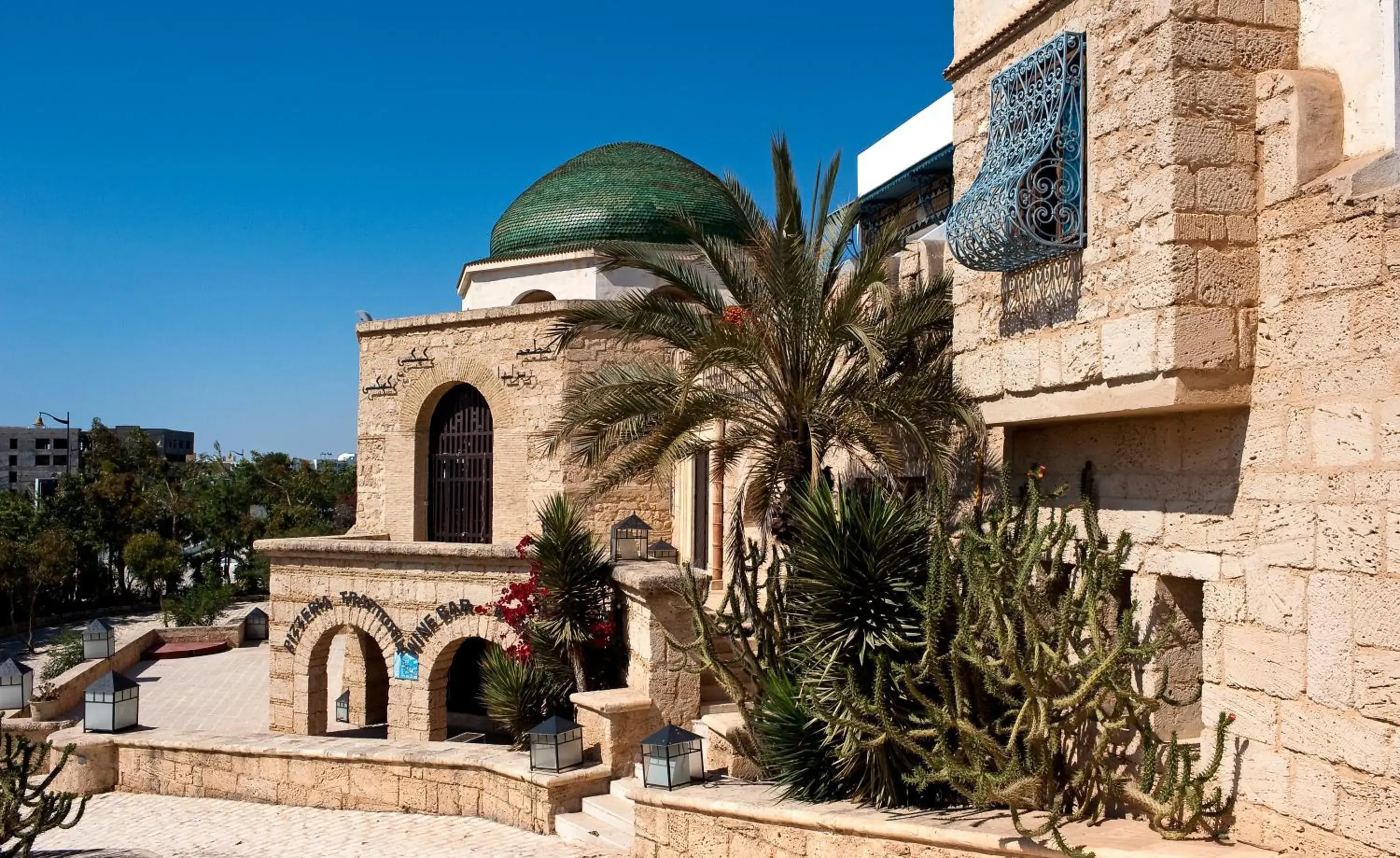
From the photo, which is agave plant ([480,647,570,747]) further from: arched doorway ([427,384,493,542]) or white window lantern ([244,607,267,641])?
white window lantern ([244,607,267,641])

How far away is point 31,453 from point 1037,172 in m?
76.4

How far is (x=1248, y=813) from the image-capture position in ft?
15.7

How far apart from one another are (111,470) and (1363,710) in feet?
115

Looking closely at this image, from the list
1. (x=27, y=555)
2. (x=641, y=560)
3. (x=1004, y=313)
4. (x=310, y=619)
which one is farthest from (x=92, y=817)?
(x=27, y=555)

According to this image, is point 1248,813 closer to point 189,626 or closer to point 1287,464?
point 1287,464

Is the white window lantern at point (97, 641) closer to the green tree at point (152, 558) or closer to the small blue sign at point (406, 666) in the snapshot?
the small blue sign at point (406, 666)

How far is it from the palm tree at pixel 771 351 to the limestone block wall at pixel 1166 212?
233cm

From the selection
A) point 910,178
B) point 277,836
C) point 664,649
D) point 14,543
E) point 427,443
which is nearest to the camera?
point 277,836

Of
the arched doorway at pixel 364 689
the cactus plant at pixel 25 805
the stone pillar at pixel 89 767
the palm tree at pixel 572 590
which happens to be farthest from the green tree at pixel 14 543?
the palm tree at pixel 572 590

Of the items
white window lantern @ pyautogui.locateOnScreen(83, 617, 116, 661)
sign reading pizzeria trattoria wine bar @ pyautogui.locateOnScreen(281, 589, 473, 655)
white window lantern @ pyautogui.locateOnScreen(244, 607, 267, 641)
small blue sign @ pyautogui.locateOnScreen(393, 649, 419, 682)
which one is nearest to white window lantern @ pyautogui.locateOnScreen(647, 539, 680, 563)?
sign reading pizzeria trattoria wine bar @ pyautogui.locateOnScreen(281, 589, 473, 655)

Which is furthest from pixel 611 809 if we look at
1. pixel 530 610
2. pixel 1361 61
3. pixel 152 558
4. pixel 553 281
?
pixel 152 558

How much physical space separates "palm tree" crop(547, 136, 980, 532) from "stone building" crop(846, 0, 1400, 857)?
2111mm

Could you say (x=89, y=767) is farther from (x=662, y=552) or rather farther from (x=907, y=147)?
(x=907, y=147)

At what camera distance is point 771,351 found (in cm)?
842
